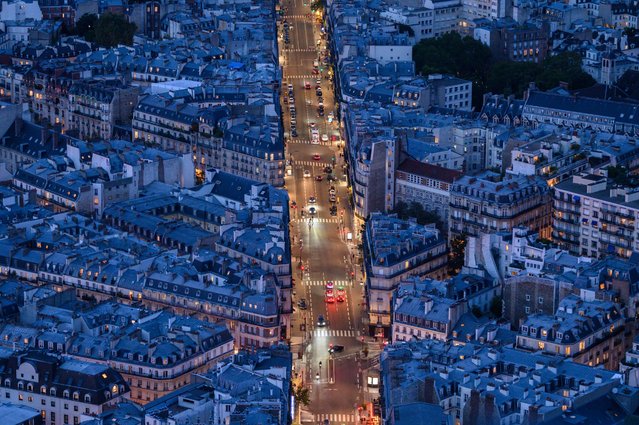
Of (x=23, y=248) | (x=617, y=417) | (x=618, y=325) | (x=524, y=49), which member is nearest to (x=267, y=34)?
(x=524, y=49)

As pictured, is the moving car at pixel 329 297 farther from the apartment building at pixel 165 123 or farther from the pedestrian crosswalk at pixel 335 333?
the apartment building at pixel 165 123

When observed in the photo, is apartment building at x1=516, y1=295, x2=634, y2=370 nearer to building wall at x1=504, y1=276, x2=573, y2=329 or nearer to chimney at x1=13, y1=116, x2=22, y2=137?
building wall at x1=504, y1=276, x2=573, y2=329

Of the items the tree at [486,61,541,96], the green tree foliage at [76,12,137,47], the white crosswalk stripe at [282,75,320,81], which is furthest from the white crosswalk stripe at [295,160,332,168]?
the green tree foliage at [76,12,137,47]

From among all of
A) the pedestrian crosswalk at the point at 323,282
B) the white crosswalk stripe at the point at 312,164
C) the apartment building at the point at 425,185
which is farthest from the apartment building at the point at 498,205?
the white crosswalk stripe at the point at 312,164

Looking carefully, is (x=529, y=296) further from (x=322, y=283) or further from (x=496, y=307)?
(x=322, y=283)

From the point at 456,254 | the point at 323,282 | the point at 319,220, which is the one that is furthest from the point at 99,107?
the point at 456,254

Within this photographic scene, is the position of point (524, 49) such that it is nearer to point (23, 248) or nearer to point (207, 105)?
point (207, 105)
